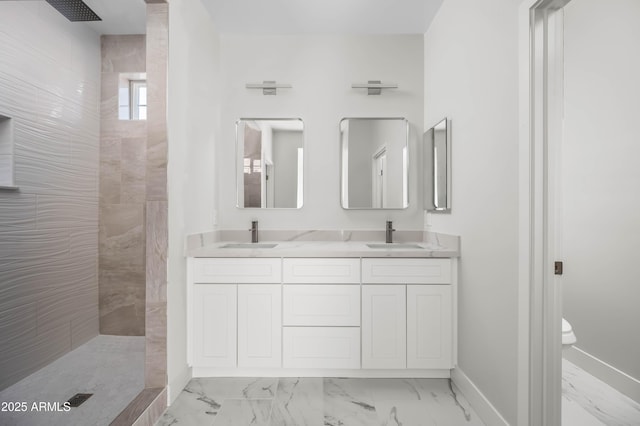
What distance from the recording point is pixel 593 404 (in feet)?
5.83

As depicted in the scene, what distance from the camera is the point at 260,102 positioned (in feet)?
8.55

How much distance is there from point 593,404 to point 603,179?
1.44 meters

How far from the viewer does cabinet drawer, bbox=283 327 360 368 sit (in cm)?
200

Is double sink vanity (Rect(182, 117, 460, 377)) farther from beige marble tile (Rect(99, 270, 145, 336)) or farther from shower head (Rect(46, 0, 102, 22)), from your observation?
shower head (Rect(46, 0, 102, 22))

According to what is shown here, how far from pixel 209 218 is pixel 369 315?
1.41 meters

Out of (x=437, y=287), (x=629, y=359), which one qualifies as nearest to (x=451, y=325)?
(x=437, y=287)

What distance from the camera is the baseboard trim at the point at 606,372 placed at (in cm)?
183

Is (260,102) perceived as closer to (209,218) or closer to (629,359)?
(209,218)

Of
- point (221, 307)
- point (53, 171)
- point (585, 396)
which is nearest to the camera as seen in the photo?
point (585, 396)

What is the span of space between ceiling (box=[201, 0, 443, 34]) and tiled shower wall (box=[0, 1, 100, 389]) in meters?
1.14

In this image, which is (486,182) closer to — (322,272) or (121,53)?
(322,272)

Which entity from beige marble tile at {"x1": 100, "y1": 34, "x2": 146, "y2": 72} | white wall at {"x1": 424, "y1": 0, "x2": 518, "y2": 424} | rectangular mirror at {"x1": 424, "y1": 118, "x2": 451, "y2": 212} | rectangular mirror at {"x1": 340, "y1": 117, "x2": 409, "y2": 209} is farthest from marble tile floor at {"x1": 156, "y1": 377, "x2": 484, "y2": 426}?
beige marble tile at {"x1": 100, "y1": 34, "x2": 146, "y2": 72}

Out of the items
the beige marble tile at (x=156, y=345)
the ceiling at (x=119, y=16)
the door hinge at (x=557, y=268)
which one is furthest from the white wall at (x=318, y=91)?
the door hinge at (x=557, y=268)

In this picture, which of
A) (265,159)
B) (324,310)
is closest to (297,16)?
(265,159)
